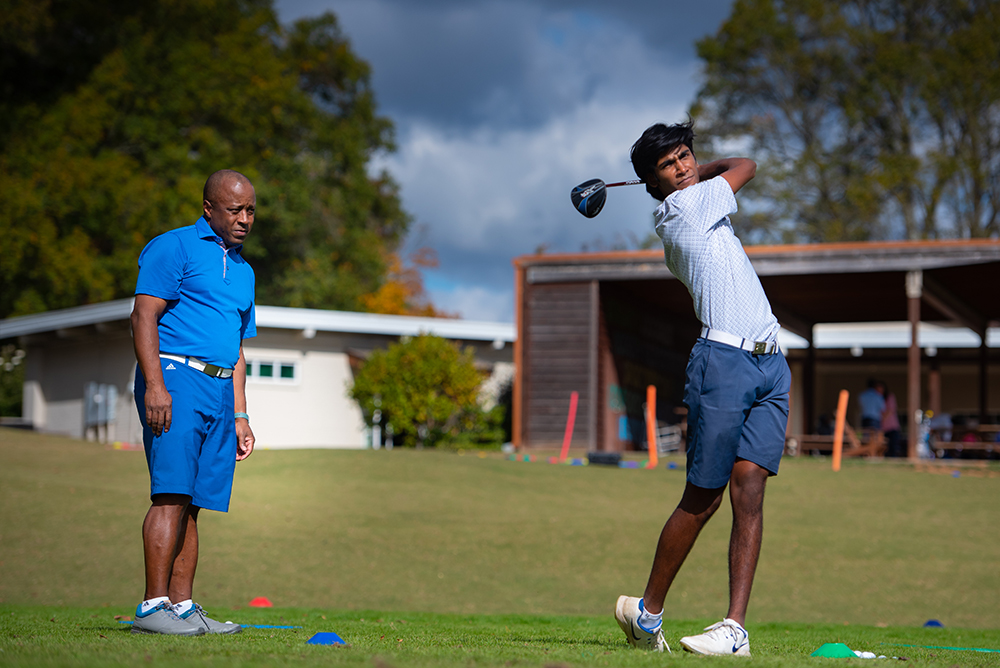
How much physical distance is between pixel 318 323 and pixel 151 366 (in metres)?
18.1

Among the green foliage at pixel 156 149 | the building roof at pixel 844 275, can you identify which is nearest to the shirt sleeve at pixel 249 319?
the building roof at pixel 844 275

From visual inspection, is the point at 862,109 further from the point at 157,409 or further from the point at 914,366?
the point at 157,409

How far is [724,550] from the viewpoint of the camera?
987 centimetres

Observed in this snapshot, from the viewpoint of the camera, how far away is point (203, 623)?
3.90 m

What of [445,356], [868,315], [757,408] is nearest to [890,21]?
[868,315]

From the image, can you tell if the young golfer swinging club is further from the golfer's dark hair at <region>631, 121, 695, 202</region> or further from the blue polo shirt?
the blue polo shirt

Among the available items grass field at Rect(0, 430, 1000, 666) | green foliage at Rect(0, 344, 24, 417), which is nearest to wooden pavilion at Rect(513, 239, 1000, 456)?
grass field at Rect(0, 430, 1000, 666)

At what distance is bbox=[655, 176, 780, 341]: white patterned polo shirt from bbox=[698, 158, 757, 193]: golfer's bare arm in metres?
0.09

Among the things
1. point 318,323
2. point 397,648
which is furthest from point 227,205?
point 318,323

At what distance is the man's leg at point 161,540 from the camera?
3820 mm

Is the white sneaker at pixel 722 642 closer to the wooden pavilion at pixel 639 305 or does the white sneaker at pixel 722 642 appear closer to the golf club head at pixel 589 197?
the golf club head at pixel 589 197

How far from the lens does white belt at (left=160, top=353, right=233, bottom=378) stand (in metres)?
3.96

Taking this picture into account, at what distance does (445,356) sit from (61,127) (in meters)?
15.2

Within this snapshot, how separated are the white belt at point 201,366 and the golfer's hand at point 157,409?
0.17 metres
